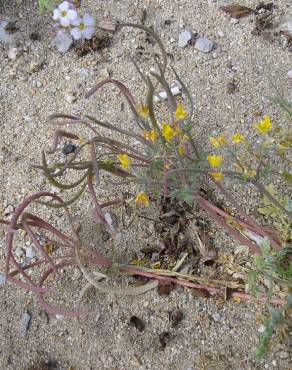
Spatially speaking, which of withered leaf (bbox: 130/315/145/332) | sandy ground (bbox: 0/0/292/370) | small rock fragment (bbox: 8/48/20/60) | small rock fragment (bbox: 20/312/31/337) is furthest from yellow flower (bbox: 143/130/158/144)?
small rock fragment (bbox: 8/48/20/60)

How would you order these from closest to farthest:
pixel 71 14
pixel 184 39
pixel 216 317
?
1. pixel 71 14
2. pixel 216 317
3. pixel 184 39

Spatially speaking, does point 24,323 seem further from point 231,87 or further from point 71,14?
point 231,87

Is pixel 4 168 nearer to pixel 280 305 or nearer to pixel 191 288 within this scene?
pixel 191 288

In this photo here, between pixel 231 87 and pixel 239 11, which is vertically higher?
pixel 239 11

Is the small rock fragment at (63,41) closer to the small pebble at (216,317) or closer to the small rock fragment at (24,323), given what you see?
the small rock fragment at (24,323)

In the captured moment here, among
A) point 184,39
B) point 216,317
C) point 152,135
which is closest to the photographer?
point 152,135

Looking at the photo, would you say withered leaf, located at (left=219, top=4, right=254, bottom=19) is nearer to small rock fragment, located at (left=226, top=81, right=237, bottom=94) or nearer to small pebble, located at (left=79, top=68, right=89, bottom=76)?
small rock fragment, located at (left=226, top=81, right=237, bottom=94)

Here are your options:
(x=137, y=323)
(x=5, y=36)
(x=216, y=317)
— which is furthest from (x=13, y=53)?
(x=216, y=317)

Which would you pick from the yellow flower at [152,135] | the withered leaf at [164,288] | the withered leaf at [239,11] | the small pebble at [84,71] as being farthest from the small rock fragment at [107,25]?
the withered leaf at [164,288]
